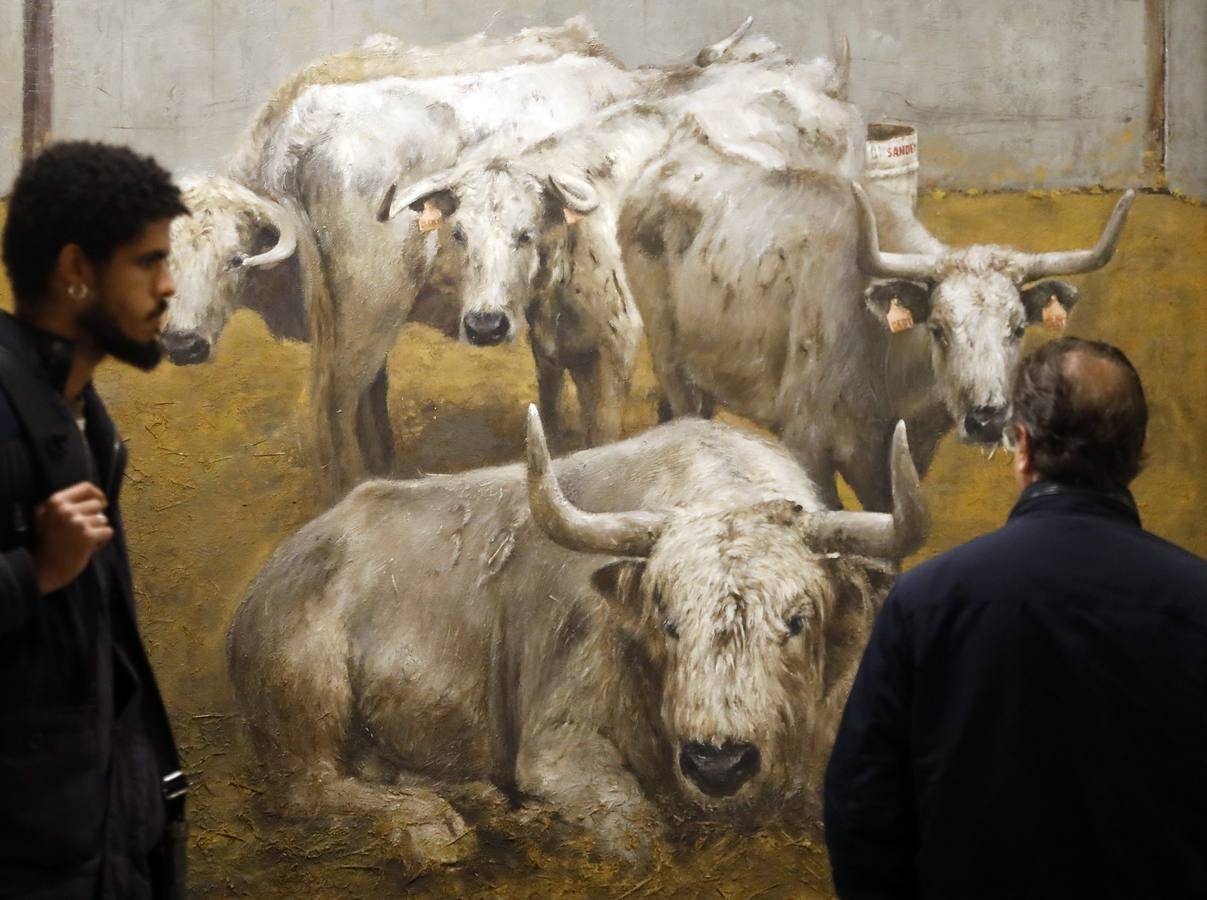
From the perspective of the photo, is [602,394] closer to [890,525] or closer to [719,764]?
[890,525]

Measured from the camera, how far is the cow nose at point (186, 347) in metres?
3.83

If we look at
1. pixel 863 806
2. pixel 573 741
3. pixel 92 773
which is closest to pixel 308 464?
pixel 573 741

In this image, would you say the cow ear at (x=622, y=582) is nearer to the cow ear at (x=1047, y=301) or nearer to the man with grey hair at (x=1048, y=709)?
the cow ear at (x=1047, y=301)

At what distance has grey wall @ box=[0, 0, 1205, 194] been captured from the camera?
12.8ft

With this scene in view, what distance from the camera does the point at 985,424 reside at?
12.9 ft

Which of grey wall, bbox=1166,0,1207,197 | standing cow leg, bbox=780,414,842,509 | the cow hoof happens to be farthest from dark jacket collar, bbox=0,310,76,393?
grey wall, bbox=1166,0,1207,197

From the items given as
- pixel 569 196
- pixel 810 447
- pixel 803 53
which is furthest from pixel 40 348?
pixel 803 53

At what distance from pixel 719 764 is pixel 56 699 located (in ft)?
7.39

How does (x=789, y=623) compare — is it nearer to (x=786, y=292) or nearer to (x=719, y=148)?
(x=786, y=292)

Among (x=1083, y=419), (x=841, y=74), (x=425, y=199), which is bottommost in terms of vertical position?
(x=1083, y=419)

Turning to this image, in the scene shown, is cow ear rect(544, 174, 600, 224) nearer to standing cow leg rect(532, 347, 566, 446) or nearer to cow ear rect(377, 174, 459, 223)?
cow ear rect(377, 174, 459, 223)

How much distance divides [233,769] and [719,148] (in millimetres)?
2497

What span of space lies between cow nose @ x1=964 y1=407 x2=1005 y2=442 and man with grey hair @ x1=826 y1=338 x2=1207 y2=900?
207 centimetres

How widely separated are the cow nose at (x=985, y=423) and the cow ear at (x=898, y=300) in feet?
1.14
